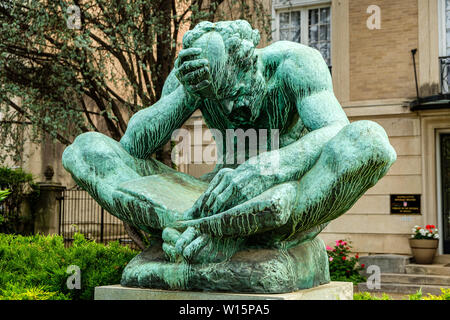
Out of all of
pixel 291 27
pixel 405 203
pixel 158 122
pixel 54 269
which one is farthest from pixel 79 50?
pixel 405 203

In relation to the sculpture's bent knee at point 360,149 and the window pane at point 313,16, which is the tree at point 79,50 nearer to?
the window pane at point 313,16

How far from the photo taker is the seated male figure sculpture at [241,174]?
94.7 inches

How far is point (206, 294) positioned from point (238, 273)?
183mm

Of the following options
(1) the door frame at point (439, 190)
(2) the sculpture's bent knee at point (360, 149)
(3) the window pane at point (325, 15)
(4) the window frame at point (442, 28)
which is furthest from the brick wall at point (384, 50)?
(2) the sculpture's bent knee at point (360, 149)

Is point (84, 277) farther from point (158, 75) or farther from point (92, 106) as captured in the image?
point (92, 106)

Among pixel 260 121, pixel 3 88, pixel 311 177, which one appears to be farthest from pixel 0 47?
pixel 311 177

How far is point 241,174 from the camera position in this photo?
2.46m

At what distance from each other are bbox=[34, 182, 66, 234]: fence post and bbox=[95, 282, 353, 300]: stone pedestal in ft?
37.7

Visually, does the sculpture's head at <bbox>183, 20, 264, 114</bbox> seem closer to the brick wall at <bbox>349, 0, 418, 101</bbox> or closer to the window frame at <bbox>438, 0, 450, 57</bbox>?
the brick wall at <bbox>349, 0, 418, 101</bbox>

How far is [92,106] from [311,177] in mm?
11658

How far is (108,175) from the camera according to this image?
9.37 feet

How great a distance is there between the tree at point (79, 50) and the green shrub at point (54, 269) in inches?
173

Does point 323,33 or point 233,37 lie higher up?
point 323,33

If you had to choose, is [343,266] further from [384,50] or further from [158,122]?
[158,122]
